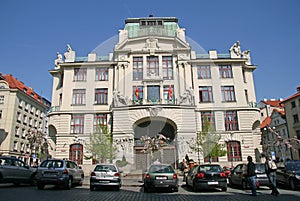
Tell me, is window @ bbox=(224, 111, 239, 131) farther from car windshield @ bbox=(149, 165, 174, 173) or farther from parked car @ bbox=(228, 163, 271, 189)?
car windshield @ bbox=(149, 165, 174, 173)

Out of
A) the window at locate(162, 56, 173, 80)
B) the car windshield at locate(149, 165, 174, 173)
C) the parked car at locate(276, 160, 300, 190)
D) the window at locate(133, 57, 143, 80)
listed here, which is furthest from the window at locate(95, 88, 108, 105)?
the parked car at locate(276, 160, 300, 190)

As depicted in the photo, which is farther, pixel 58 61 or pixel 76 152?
pixel 58 61

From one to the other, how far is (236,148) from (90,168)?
735 inches

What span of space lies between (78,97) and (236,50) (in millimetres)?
23651

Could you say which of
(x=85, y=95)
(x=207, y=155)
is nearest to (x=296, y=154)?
(x=207, y=155)

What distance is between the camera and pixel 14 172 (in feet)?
48.3

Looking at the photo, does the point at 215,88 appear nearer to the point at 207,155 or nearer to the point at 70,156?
the point at 207,155

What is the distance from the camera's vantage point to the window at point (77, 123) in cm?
3291

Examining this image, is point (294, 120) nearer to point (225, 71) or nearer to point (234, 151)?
point (225, 71)

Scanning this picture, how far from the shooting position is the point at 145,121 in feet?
103

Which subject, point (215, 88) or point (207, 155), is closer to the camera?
point (207, 155)

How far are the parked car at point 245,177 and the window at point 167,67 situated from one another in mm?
20215

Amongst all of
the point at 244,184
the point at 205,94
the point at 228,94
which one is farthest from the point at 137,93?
the point at 244,184

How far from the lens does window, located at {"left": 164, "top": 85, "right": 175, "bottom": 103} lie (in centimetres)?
3169
